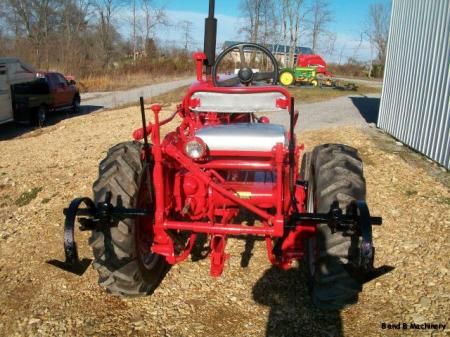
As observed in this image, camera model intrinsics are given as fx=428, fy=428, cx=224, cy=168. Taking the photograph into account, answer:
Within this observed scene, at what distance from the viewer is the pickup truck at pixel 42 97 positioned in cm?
1268

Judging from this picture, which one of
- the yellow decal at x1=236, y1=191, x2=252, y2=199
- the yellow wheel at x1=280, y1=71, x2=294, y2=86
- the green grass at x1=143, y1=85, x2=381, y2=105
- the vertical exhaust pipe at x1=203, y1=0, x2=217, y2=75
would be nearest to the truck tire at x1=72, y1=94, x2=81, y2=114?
the green grass at x1=143, y1=85, x2=381, y2=105

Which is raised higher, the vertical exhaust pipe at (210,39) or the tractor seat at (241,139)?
the vertical exhaust pipe at (210,39)

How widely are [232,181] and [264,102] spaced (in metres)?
0.88

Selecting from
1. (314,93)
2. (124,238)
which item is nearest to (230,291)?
(124,238)

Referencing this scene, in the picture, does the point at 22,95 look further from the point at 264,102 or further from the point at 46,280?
the point at 264,102

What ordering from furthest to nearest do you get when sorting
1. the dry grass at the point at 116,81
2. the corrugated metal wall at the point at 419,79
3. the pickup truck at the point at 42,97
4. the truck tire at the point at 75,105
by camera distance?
the dry grass at the point at 116,81, the truck tire at the point at 75,105, the pickup truck at the point at 42,97, the corrugated metal wall at the point at 419,79

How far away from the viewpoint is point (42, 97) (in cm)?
1398

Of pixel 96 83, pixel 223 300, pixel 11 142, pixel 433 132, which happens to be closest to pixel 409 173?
pixel 433 132

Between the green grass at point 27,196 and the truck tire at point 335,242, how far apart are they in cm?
442

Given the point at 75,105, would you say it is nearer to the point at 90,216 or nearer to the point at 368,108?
the point at 368,108

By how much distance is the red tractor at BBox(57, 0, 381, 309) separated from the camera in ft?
9.25

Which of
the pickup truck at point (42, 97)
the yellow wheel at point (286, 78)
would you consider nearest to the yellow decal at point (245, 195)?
the pickup truck at point (42, 97)

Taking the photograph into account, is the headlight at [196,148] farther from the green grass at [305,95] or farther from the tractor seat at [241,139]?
the green grass at [305,95]

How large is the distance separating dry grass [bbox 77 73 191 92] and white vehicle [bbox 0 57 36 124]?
583 inches
